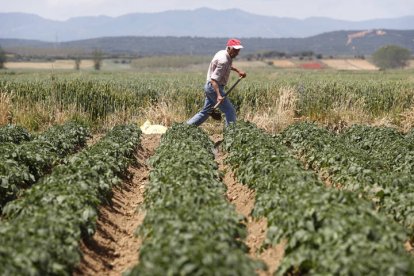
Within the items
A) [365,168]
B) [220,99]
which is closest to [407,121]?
[220,99]

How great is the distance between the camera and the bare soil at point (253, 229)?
5.89 m

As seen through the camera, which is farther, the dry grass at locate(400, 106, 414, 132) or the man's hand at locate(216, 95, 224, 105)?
the dry grass at locate(400, 106, 414, 132)

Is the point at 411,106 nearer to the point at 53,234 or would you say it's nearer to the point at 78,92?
the point at 78,92

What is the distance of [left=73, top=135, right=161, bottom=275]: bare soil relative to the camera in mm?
6008

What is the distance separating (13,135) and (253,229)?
6.39m

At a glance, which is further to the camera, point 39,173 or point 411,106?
point 411,106

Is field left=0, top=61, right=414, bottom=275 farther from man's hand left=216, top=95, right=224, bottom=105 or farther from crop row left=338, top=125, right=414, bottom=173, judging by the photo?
man's hand left=216, top=95, right=224, bottom=105

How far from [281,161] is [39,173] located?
3.86 m

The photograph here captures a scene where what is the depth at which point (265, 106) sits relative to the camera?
16859 millimetres

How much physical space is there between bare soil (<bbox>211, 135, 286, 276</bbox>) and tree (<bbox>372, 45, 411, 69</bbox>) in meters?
115

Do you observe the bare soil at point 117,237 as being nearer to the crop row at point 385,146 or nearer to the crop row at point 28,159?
the crop row at point 28,159

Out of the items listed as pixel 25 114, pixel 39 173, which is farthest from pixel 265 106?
pixel 39 173

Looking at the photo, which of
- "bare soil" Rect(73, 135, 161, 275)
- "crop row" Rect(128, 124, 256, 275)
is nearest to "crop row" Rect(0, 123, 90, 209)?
"bare soil" Rect(73, 135, 161, 275)

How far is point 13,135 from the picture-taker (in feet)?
37.3
